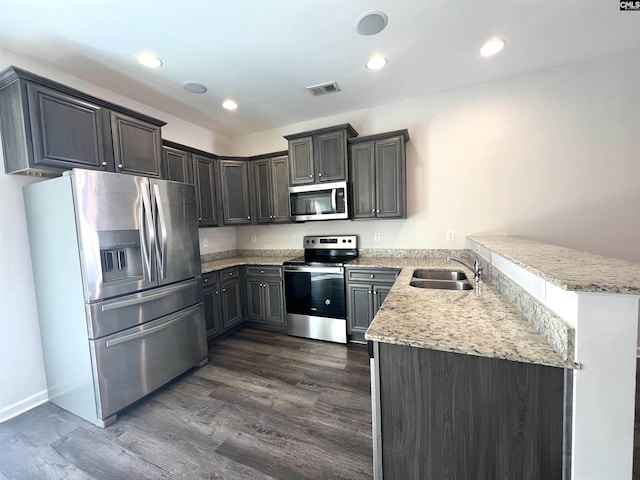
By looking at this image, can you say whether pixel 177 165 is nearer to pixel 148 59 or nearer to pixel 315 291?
pixel 148 59

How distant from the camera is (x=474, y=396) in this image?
100 centimetres

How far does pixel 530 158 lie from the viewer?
8.77 feet

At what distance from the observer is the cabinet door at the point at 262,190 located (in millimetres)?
3609

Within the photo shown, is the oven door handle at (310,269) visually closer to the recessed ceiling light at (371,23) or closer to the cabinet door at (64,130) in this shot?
the cabinet door at (64,130)

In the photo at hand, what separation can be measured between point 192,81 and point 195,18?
0.87 m

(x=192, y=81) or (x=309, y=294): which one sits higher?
(x=192, y=81)

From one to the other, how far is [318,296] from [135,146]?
7.97 ft

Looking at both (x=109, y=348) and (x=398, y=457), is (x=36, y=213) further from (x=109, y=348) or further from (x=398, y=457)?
(x=398, y=457)

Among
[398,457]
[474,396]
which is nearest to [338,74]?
[474,396]

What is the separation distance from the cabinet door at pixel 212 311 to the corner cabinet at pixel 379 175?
194cm

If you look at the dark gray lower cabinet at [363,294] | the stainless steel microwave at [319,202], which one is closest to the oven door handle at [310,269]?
the dark gray lower cabinet at [363,294]

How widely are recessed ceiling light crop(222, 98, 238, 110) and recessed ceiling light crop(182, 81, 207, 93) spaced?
295 millimetres

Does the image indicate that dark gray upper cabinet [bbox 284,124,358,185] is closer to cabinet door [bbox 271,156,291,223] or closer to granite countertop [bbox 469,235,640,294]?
cabinet door [bbox 271,156,291,223]

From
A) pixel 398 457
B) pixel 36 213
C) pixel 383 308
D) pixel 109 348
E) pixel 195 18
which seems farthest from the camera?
pixel 36 213
